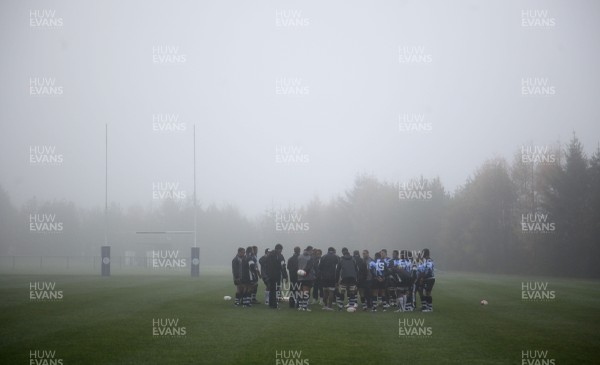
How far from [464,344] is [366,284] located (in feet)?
35.1

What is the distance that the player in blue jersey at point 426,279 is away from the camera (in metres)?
24.6

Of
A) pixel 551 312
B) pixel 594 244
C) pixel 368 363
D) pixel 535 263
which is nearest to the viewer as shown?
pixel 368 363

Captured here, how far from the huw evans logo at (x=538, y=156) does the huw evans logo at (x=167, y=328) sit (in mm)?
54752

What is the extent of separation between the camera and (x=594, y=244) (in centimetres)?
5706

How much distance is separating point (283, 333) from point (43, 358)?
7.10 meters

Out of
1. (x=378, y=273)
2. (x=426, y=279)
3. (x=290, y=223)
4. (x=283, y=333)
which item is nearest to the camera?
(x=283, y=333)

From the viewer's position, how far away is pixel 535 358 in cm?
1454

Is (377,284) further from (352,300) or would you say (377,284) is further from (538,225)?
(538,225)

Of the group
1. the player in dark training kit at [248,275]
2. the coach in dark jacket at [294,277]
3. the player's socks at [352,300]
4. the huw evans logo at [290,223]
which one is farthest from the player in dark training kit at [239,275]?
the huw evans logo at [290,223]

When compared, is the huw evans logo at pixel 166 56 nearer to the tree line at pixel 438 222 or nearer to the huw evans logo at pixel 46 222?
the tree line at pixel 438 222

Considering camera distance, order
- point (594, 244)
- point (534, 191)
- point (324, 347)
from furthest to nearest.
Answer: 1. point (534, 191)
2. point (594, 244)
3. point (324, 347)

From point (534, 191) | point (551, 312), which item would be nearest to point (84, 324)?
point (551, 312)

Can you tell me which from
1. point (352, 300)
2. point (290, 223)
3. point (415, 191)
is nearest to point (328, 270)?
point (352, 300)

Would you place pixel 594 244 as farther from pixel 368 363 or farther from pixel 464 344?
pixel 368 363
